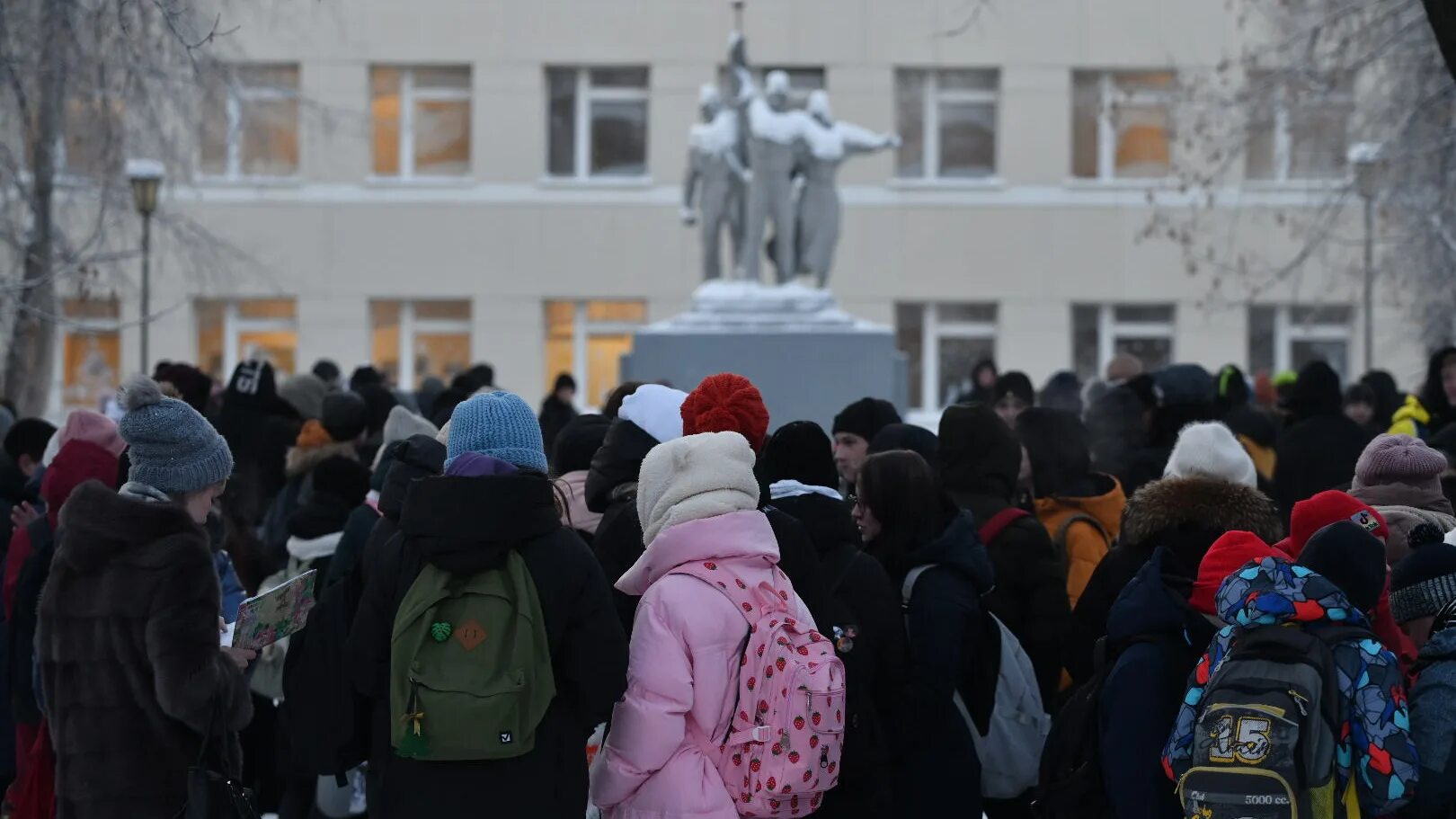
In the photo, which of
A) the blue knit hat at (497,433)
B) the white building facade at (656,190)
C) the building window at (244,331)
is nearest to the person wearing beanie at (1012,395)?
the blue knit hat at (497,433)

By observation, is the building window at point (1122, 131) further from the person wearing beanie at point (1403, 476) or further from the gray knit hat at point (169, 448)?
the gray knit hat at point (169, 448)

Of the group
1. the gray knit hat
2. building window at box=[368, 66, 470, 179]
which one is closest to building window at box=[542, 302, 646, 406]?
building window at box=[368, 66, 470, 179]

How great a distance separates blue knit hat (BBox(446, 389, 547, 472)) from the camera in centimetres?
477

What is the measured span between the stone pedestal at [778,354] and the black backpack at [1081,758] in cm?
1217

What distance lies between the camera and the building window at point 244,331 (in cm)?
3030

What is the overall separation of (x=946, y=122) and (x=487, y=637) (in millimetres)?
26476

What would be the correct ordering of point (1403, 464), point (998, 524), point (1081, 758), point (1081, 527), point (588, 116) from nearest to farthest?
point (1081, 758) → point (1403, 464) → point (998, 524) → point (1081, 527) → point (588, 116)

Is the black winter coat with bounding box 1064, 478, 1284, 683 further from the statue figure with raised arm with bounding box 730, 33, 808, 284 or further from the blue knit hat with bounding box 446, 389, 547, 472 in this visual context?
the statue figure with raised arm with bounding box 730, 33, 808, 284

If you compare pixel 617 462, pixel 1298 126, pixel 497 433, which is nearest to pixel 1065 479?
pixel 617 462

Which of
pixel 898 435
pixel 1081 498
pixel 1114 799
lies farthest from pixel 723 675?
pixel 1081 498

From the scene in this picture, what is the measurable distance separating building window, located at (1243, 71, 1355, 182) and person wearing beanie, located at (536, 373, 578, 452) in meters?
6.21

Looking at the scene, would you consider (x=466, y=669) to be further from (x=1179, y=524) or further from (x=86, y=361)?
(x=86, y=361)

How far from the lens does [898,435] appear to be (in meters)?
6.93

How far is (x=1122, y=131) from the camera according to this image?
30250mm
